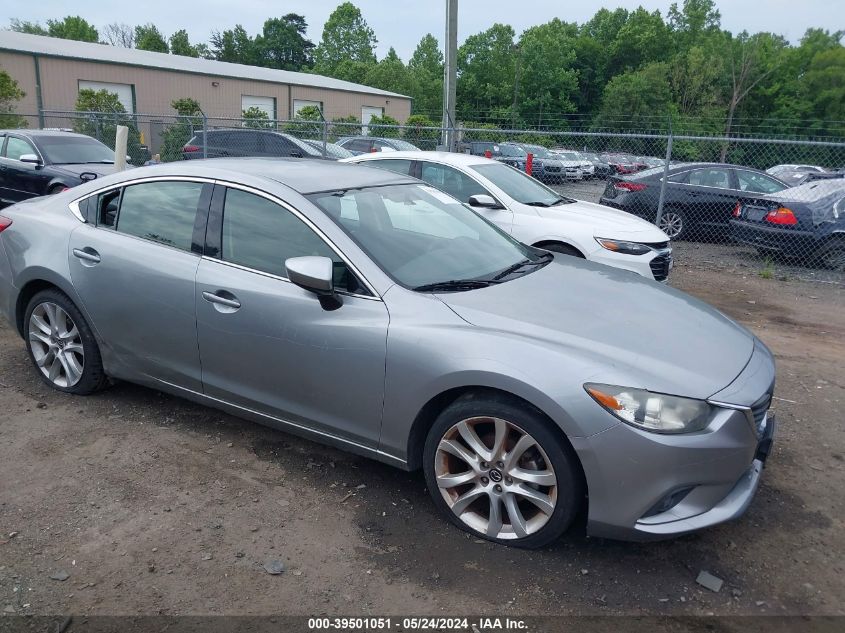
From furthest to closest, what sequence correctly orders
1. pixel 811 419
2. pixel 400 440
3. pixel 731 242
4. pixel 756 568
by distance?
pixel 731 242, pixel 811 419, pixel 400 440, pixel 756 568

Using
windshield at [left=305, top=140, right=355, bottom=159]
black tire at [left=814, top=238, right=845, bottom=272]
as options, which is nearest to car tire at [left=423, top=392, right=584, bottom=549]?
black tire at [left=814, top=238, right=845, bottom=272]

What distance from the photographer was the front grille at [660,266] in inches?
280

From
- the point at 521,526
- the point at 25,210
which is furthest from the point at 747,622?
the point at 25,210

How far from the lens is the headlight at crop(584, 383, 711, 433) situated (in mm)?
2689

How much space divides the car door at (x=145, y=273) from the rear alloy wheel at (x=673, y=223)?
31.5ft

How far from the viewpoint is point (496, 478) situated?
9.83ft

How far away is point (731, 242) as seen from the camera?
38.5 ft

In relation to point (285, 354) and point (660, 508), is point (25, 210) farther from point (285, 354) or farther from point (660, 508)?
point (660, 508)

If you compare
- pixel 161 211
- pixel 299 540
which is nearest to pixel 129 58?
pixel 161 211

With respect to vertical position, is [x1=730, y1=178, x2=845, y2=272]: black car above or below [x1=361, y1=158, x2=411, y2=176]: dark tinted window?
below

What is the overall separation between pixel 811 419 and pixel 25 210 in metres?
5.34

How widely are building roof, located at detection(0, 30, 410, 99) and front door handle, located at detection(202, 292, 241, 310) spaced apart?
28944 mm

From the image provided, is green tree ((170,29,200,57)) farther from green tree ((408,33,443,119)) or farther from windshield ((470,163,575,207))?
windshield ((470,163,575,207))

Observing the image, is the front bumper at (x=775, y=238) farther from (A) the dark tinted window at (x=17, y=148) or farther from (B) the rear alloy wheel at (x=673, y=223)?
(A) the dark tinted window at (x=17, y=148)
